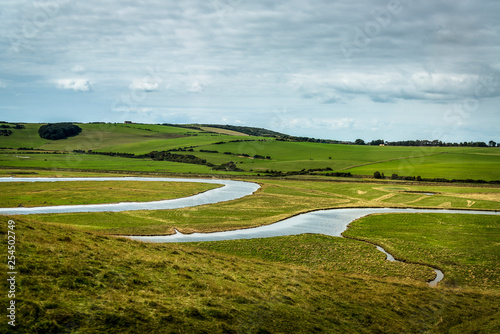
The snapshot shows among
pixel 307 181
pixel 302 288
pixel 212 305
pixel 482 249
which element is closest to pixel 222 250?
pixel 302 288

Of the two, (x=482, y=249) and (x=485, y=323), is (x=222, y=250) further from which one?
(x=482, y=249)

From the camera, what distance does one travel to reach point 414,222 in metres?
53.3

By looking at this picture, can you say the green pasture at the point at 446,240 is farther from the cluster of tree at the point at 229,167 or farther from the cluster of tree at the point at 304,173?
the cluster of tree at the point at 229,167

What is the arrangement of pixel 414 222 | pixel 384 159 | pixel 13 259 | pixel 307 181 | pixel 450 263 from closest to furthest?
1. pixel 13 259
2. pixel 450 263
3. pixel 414 222
4. pixel 307 181
5. pixel 384 159

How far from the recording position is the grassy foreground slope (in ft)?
49.4

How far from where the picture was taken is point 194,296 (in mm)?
18719

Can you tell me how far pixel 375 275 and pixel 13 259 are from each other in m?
25.3

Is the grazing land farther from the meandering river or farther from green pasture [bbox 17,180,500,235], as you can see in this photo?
the meandering river

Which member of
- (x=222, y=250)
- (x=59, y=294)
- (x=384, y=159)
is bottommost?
(x=222, y=250)

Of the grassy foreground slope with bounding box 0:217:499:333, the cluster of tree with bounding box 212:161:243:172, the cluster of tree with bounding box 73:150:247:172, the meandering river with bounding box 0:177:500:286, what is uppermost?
the cluster of tree with bounding box 73:150:247:172

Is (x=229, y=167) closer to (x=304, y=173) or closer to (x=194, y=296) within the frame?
(x=304, y=173)

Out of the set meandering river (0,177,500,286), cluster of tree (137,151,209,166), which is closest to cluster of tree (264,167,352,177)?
cluster of tree (137,151,209,166)

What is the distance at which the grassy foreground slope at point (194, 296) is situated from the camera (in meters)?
15.0

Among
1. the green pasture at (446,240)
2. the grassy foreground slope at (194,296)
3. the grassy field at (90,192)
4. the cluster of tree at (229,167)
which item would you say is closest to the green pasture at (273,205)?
the grassy field at (90,192)
